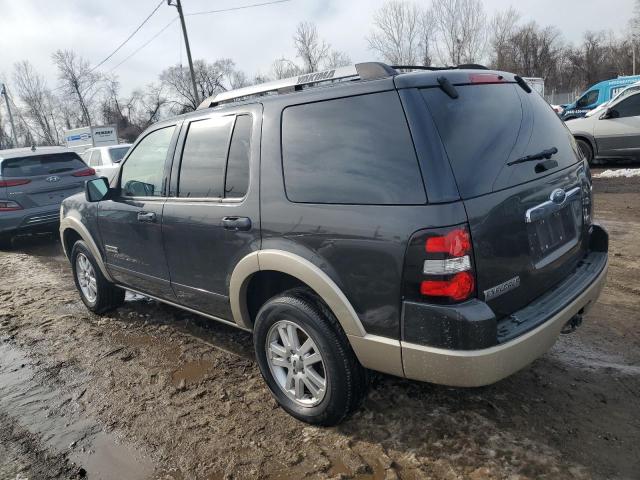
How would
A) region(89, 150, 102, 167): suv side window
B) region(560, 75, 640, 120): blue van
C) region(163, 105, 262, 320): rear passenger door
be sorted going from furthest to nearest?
region(560, 75, 640, 120): blue van → region(89, 150, 102, 167): suv side window → region(163, 105, 262, 320): rear passenger door

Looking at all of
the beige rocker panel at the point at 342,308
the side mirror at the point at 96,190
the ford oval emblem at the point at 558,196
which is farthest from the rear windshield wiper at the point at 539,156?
the side mirror at the point at 96,190

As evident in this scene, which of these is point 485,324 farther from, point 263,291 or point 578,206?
point 263,291

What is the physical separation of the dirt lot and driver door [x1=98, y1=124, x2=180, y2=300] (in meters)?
0.66

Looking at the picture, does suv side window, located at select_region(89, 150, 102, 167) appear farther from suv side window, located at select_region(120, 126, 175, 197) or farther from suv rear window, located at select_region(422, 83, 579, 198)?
suv rear window, located at select_region(422, 83, 579, 198)

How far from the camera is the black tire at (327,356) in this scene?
101 inches

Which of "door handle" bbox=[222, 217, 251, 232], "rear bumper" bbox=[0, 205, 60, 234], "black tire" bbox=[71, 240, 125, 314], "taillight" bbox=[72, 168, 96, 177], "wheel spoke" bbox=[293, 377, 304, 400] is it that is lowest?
"wheel spoke" bbox=[293, 377, 304, 400]

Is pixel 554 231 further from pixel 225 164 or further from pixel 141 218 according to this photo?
pixel 141 218

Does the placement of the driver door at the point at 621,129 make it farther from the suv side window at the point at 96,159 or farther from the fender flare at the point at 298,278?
the suv side window at the point at 96,159

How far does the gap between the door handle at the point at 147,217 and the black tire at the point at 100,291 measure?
4.14 ft

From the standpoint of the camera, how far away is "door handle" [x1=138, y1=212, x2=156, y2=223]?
3.64 meters

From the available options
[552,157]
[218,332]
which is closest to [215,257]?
[218,332]

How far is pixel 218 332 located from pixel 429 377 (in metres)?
2.50

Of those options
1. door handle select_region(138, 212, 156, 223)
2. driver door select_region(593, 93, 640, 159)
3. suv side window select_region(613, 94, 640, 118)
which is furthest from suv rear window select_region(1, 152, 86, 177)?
suv side window select_region(613, 94, 640, 118)

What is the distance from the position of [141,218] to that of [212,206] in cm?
93
